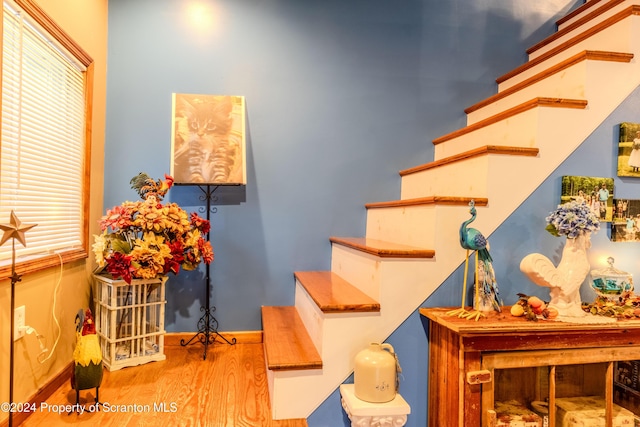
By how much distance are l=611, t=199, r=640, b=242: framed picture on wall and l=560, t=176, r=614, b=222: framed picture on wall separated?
0.14ft

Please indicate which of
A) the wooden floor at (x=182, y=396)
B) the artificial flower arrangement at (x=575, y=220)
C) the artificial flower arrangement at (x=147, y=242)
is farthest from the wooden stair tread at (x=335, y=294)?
the artificial flower arrangement at (x=575, y=220)

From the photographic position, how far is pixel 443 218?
1674 millimetres

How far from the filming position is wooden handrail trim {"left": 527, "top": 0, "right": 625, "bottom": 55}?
214 cm

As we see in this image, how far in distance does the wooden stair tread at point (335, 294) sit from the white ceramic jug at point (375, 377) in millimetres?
193

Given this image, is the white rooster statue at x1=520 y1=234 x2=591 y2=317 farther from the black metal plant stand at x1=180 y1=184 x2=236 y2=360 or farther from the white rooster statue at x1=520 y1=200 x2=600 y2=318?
the black metal plant stand at x1=180 y1=184 x2=236 y2=360

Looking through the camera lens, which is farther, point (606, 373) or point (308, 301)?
point (308, 301)

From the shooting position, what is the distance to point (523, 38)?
9.31ft

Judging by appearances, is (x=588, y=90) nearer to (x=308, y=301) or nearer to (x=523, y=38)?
(x=523, y=38)

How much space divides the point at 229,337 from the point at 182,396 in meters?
0.70

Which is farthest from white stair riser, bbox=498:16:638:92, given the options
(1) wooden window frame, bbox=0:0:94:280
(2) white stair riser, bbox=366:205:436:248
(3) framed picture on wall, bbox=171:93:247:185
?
(1) wooden window frame, bbox=0:0:94:280

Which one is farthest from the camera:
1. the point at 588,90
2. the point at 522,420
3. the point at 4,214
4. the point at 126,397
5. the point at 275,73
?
the point at 275,73

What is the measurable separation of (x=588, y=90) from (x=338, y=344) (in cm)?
170

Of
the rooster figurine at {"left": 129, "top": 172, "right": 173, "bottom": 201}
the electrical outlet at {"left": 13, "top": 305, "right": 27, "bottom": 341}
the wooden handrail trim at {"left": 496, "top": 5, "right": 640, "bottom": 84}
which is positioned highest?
the wooden handrail trim at {"left": 496, "top": 5, "right": 640, "bottom": 84}

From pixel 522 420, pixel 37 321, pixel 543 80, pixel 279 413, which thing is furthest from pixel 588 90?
pixel 37 321
